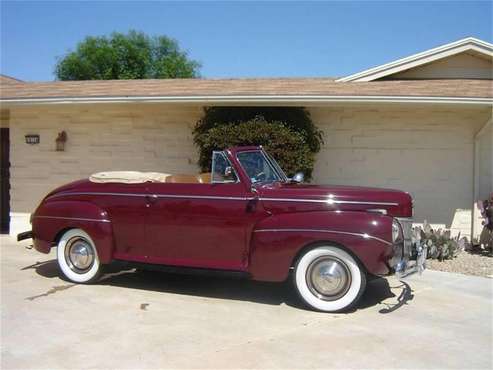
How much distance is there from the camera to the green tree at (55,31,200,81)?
31750mm

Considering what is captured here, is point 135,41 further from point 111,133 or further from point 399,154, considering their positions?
point 399,154

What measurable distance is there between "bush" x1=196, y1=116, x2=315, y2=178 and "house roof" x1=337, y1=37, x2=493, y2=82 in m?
2.50

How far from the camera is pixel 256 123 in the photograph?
8977 millimetres

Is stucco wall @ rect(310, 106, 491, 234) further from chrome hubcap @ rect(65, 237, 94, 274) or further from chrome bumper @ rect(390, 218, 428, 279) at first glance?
chrome hubcap @ rect(65, 237, 94, 274)

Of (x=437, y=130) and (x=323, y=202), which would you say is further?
(x=437, y=130)

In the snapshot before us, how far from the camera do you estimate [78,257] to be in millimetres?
6688

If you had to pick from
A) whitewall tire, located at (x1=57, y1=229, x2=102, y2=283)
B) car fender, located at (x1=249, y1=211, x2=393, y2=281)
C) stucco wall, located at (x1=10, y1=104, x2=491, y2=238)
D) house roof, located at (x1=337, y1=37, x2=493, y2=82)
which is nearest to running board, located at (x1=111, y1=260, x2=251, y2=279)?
car fender, located at (x1=249, y1=211, x2=393, y2=281)

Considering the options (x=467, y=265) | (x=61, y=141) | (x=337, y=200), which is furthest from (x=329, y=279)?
(x=61, y=141)

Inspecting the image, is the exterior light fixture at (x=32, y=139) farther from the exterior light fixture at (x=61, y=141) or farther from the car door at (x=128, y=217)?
the car door at (x=128, y=217)

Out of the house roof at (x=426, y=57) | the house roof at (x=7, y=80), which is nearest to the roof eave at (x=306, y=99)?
the house roof at (x=426, y=57)

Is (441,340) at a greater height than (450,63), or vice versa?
(450,63)

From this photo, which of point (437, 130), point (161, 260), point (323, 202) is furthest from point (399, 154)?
point (161, 260)

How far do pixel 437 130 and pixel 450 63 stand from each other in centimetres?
176

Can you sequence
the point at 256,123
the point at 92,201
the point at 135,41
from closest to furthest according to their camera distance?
1. the point at 92,201
2. the point at 256,123
3. the point at 135,41
